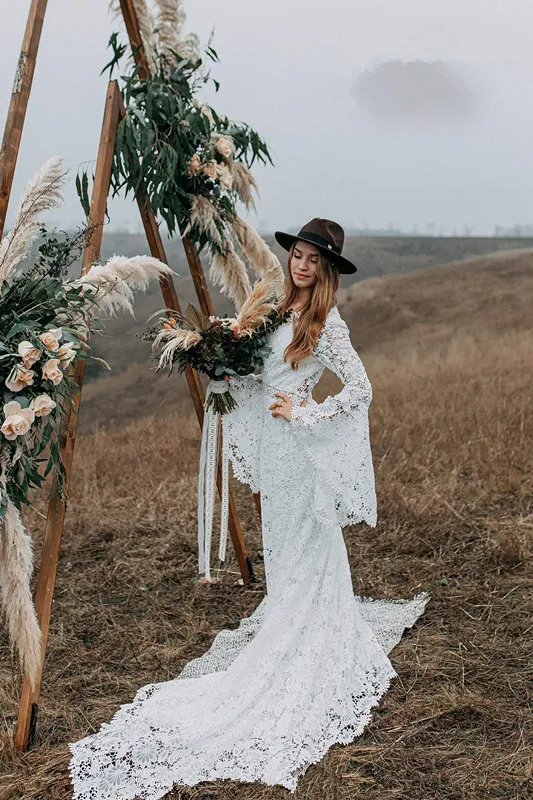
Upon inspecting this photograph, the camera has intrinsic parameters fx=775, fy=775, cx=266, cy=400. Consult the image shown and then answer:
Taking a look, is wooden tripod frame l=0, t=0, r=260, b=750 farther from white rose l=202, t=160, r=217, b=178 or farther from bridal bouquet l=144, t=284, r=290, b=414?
white rose l=202, t=160, r=217, b=178

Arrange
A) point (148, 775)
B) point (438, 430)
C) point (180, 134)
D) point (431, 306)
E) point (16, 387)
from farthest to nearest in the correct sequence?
1. point (431, 306)
2. point (438, 430)
3. point (180, 134)
4. point (148, 775)
5. point (16, 387)

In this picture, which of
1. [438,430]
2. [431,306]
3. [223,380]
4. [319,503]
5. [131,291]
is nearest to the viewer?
[131,291]

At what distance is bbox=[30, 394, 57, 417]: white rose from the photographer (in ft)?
9.70

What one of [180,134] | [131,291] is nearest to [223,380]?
[131,291]

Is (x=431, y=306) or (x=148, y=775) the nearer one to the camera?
(x=148, y=775)

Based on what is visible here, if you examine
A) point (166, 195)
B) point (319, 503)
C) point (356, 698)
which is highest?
point (166, 195)

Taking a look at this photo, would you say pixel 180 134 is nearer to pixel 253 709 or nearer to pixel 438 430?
pixel 253 709

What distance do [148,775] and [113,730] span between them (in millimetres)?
392

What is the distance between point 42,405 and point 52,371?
0.14m

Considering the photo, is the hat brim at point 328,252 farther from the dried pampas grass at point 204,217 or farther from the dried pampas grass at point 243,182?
the dried pampas grass at point 243,182

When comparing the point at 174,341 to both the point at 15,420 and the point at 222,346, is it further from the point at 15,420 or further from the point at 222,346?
the point at 15,420

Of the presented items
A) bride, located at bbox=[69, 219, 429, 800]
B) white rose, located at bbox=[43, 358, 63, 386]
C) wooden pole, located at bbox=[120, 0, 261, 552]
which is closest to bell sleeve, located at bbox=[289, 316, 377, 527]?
bride, located at bbox=[69, 219, 429, 800]

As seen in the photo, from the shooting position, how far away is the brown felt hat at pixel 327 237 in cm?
358

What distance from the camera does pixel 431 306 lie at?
13742 millimetres
